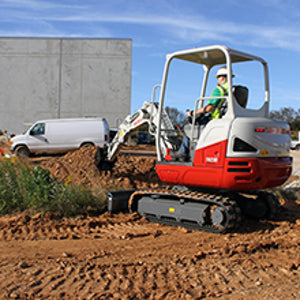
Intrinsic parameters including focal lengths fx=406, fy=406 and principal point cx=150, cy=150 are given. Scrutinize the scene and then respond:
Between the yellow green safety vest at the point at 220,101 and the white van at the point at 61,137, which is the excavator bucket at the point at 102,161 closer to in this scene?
the yellow green safety vest at the point at 220,101

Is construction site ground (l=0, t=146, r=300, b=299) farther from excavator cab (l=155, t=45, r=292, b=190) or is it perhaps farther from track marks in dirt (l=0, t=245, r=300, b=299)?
excavator cab (l=155, t=45, r=292, b=190)

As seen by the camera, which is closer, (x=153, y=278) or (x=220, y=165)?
(x=153, y=278)

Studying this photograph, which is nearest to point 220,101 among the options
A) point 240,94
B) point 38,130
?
point 240,94

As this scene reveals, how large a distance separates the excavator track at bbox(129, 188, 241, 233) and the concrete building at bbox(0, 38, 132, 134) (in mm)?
32690

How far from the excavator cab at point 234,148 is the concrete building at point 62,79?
33.1 meters

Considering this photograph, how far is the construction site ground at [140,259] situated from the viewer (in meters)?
4.43

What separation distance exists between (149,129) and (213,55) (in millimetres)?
2226

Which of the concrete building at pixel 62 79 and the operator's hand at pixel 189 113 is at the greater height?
the concrete building at pixel 62 79

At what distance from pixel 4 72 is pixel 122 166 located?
32.8 metres

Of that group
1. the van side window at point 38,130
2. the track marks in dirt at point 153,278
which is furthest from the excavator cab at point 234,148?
the van side window at point 38,130

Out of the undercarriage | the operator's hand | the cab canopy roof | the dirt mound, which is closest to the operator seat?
the cab canopy roof

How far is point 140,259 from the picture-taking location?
215 inches

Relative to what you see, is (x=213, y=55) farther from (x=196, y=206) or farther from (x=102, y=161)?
(x=102, y=161)

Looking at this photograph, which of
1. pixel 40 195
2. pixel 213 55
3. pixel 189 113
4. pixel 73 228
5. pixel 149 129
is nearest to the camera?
pixel 73 228
